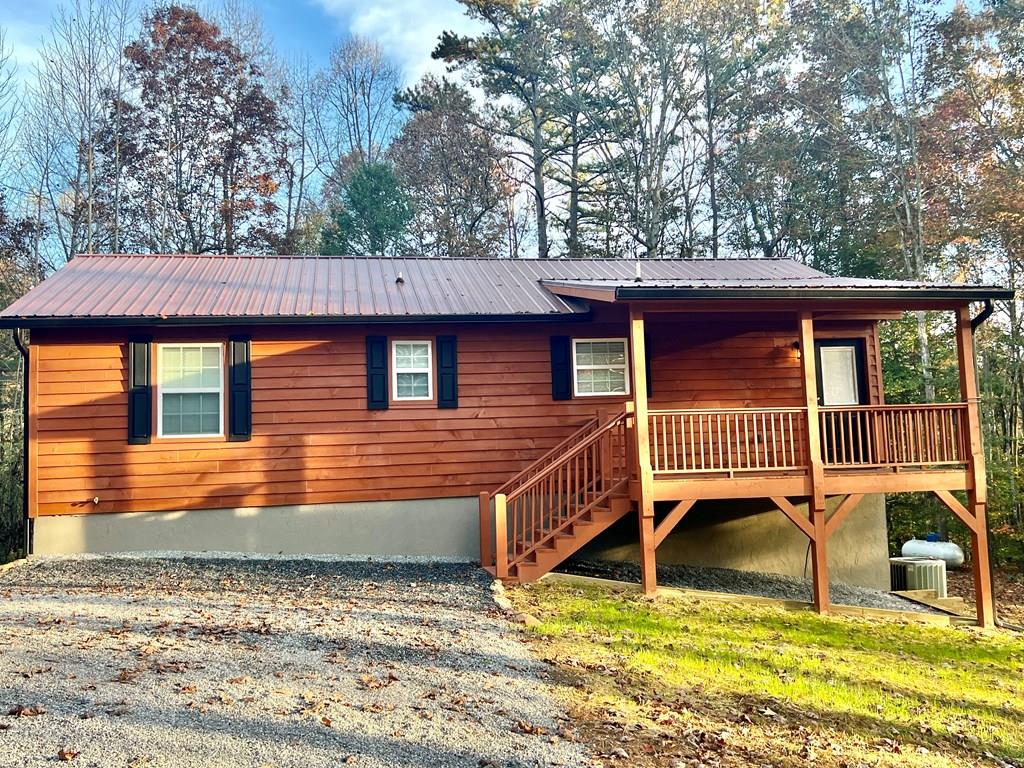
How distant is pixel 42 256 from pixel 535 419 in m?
17.4

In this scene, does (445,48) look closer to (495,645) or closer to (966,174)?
(966,174)

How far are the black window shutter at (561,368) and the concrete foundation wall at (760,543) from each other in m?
2.13

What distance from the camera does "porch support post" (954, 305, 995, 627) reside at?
369 inches

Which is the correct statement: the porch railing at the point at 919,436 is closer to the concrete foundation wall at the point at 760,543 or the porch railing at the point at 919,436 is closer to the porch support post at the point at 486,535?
the concrete foundation wall at the point at 760,543

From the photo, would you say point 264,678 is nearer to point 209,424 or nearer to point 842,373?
point 209,424

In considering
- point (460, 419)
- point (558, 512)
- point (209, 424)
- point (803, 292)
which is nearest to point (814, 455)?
point (803, 292)

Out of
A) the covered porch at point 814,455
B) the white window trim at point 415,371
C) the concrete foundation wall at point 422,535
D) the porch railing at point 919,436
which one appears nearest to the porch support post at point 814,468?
the covered porch at point 814,455

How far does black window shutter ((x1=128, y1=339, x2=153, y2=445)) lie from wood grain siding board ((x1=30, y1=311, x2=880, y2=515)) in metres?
0.12

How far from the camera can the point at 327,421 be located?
10.2m

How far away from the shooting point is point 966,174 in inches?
704

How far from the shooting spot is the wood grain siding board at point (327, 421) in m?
9.70

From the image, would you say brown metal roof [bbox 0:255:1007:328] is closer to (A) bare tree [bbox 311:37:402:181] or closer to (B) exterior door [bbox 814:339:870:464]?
(B) exterior door [bbox 814:339:870:464]

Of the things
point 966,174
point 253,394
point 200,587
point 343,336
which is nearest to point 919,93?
point 966,174

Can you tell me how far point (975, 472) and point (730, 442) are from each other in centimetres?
313
